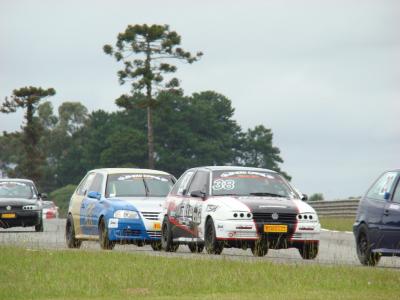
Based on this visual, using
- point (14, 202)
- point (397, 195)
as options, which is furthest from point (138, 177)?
point (14, 202)

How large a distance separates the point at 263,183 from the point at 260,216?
131 centimetres

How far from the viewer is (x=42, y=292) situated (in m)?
15.4

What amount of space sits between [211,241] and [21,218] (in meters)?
16.1

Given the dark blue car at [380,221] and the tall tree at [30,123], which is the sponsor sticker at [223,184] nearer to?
the dark blue car at [380,221]

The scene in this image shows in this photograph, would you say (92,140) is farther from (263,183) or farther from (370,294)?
(370,294)

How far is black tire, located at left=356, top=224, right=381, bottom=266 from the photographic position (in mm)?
20297

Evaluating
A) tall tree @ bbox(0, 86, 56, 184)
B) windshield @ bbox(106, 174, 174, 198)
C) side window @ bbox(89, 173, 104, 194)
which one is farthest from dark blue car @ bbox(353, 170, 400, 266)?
tall tree @ bbox(0, 86, 56, 184)

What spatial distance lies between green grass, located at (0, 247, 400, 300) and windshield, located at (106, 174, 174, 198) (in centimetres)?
641

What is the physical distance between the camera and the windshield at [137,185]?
26297 millimetres

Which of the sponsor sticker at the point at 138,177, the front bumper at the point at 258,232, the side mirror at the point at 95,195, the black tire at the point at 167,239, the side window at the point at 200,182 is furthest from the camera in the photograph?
the sponsor sticker at the point at 138,177

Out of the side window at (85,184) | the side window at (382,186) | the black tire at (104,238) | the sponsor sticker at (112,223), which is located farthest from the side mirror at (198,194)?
the side window at (85,184)

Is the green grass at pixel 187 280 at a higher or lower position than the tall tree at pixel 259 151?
lower

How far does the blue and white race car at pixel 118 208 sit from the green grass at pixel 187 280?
5.36 m

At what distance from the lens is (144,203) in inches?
1010
